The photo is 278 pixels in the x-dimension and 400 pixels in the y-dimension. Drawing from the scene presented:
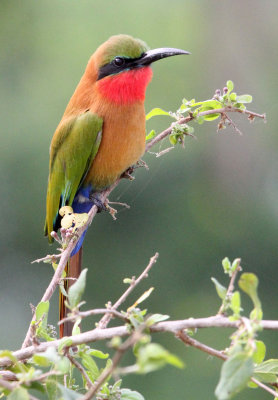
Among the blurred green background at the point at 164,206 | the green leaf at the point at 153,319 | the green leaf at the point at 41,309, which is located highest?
the blurred green background at the point at 164,206

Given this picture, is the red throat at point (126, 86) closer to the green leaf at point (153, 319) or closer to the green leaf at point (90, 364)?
the green leaf at point (90, 364)

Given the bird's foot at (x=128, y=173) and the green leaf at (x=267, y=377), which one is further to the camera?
the bird's foot at (x=128, y=173)

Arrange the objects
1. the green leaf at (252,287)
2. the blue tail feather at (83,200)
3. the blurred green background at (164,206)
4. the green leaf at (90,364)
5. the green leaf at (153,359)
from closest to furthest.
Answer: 1. the green leaf at (153,359)
2. the green leaf at (252,287)
3. the green leaf at (90,364)
4. the blue tail feather at (83,200)
5. the blurred green background at (164,206)

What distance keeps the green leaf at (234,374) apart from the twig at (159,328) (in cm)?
5

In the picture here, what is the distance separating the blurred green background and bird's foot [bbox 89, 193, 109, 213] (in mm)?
2153

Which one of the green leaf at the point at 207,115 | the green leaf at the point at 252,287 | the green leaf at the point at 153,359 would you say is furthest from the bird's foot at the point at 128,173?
the green leaf at the point at 153,359

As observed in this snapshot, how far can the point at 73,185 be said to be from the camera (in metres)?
2.18

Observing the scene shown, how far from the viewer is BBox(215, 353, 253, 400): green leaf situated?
0.81 m

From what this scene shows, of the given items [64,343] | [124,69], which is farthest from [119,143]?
[64,343]

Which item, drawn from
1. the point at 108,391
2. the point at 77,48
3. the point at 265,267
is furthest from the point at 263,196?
the point at 108,391

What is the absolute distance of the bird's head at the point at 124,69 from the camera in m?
2.12

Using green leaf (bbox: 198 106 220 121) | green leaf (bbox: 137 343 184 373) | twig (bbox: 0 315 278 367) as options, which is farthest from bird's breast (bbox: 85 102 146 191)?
green leaf (bbox: 137 343 184 373)

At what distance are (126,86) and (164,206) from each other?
3.55m

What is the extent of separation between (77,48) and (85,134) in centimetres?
573
